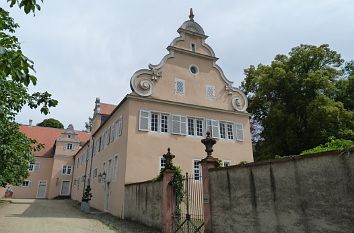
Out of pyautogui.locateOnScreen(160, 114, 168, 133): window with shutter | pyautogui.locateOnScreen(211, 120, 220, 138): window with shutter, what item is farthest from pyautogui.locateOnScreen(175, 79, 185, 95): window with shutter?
pyautogui.locateOnScreen(211, 120, 220, 138): window with shutter

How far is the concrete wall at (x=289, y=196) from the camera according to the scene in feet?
17.8

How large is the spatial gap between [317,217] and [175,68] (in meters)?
16.4

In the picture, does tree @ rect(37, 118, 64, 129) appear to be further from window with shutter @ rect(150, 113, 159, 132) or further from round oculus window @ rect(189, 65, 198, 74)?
window with shutter @ rect(150, 113, 159, 132)

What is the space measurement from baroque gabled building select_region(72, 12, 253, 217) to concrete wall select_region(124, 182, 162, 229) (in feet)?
4.08

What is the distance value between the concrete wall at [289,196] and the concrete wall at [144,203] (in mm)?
3948

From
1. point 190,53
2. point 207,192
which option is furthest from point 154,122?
point 207,192

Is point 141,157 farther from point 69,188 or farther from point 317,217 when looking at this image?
point 69,188

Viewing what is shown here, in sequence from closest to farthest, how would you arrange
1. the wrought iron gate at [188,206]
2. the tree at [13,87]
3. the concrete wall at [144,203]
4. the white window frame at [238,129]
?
1. the tree at [13,87]
2. the wrought iron gate at [188,206]
3. the concrete wall at [144,203]
4. the white window frame at [238,129]

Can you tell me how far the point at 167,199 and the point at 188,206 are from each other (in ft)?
3.59

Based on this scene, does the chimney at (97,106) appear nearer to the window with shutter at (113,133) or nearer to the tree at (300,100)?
the window with shutter at (113,133)

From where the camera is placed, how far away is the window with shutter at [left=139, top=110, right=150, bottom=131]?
1844cm

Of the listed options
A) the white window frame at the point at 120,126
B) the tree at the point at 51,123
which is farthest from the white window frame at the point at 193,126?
the tree at the point at 51,123

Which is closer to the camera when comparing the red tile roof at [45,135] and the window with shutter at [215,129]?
the window with shutter at [215,129]

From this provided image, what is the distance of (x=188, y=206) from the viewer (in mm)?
10594
